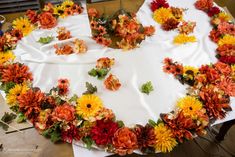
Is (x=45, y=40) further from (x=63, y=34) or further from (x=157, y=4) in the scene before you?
(x=157, y=4)

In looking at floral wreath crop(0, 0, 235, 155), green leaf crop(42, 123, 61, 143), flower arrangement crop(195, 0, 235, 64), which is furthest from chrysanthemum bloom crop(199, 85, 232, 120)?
green leaf crop(42, 123, 61, 143)

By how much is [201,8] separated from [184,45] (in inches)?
12.1

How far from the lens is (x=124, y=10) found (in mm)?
1428

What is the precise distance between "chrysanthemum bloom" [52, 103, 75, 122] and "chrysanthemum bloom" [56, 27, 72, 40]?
1.34 ft

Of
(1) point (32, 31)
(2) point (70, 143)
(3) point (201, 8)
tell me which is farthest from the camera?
(3) point (201, 8)


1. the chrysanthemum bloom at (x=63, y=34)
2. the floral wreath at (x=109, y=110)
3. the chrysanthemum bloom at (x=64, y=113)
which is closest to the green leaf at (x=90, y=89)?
the floral wreath at (x=109, y=110)

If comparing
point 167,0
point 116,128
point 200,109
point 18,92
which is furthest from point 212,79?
point 18,92

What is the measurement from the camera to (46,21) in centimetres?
135

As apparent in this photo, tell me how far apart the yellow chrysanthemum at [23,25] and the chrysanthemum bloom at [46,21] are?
51 millimetres

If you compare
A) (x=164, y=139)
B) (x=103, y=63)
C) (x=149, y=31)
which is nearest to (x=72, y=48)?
(x=103, y=63)

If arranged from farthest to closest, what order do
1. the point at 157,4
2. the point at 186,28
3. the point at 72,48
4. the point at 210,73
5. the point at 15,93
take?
the point at 157,4 < the point at 186,28 < the point at 72,48 < the point at 210,73 < the point at 15,93

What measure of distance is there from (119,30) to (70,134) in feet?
1.91

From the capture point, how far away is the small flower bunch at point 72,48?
1.26 metres

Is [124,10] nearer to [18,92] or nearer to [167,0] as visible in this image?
[167,0]
